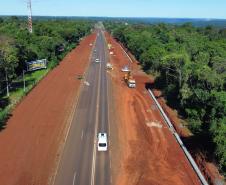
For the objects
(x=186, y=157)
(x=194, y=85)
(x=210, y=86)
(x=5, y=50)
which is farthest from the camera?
(x=5, y=50)

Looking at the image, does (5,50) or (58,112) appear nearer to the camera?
(58,112)

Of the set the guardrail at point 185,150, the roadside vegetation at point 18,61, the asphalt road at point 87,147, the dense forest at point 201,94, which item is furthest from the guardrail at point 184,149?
the roadside vegetation at point 18,61

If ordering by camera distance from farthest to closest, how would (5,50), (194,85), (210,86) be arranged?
(5,50) < (194,85) < (210,86)

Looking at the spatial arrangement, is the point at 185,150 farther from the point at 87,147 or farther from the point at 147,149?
the point at 87,147

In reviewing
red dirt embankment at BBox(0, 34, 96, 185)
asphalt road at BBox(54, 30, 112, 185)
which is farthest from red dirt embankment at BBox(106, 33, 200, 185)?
red dirt embankment at BBox(0, 34, 96, 185)

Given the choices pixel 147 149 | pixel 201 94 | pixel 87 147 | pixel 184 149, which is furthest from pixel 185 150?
pixel 87 147

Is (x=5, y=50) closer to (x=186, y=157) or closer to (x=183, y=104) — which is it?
(x=183, y=104)

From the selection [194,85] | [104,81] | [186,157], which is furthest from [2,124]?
[104,81]

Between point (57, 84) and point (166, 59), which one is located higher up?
point (166, 59)
